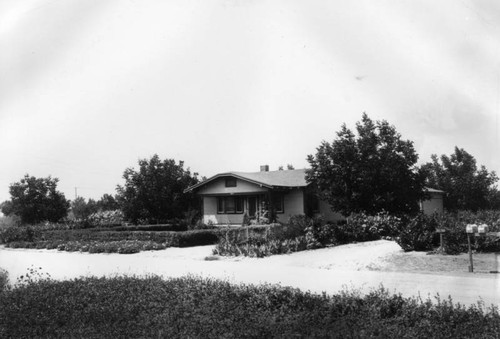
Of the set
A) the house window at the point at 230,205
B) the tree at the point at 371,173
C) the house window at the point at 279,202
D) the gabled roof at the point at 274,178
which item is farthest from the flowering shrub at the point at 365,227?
the house window at the point at 230,205

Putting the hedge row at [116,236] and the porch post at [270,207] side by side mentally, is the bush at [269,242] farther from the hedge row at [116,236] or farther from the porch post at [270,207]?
the porch post at [270,207]

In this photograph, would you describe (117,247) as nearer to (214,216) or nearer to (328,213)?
(214,216)

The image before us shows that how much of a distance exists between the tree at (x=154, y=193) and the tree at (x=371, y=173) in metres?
16.6

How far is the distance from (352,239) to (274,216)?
34.0 ft

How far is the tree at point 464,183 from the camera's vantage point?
36344 millimetres

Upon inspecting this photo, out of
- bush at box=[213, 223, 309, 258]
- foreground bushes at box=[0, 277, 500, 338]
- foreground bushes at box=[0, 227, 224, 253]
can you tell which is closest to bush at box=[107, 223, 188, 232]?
foreground bushes at box=[0, 227, 224, 253]

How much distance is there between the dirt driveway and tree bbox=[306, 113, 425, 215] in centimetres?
290

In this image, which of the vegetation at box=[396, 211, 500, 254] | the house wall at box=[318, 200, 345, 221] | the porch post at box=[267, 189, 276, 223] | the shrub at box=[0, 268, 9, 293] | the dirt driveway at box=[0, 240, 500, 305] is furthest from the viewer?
the house wall at box=[318, 200, 345, 221]

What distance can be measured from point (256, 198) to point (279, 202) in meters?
1.57

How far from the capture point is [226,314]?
7.27 meters

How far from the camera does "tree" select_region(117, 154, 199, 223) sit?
1419 inches

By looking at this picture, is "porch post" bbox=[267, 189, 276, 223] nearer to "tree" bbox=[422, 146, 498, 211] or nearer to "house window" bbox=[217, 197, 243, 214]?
"house window" bbox=[217, 197, 243, 214]

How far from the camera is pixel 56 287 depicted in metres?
9.88

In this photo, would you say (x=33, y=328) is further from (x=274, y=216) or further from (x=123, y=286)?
(x=274, y=216)
